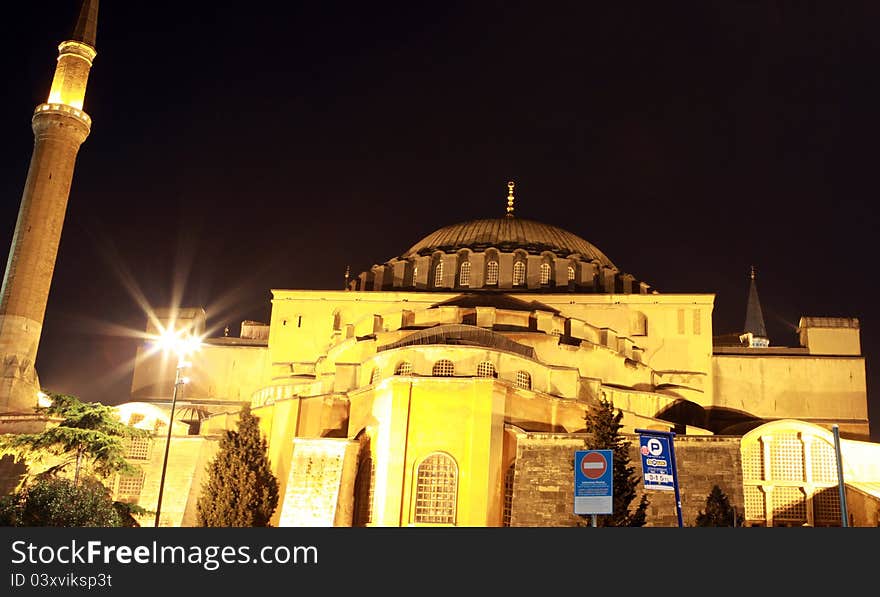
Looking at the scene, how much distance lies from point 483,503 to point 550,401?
14.2 ft

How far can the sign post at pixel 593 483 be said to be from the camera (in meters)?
19.5

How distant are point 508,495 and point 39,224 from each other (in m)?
18.9

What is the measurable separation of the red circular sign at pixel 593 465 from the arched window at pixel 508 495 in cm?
677

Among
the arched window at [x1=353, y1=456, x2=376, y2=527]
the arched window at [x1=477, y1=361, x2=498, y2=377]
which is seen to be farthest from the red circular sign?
the arched window at [x1=477, y1=361, x2=498, y2=377]

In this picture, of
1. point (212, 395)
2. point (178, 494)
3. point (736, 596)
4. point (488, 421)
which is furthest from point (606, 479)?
point (212, 395)

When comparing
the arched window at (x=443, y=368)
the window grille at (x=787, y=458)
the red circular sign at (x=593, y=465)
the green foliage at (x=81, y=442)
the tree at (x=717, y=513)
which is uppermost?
the arched window at (x=443, y=368)

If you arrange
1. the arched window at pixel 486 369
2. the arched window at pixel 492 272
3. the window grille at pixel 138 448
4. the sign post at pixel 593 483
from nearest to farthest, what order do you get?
the sign post at pixel 593 483 → the arched window at pixel 486 369 → the window grille at pixel 138 448 → the arched window at pixel 492 272

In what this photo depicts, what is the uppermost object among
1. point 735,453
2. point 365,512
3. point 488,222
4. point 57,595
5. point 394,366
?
point 488,222

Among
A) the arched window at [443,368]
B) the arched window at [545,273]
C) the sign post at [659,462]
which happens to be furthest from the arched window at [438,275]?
the sign post at [659,462]

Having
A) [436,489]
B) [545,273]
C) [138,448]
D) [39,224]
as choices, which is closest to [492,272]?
[545,273]

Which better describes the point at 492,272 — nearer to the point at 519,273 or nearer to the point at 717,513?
the point at 519,273

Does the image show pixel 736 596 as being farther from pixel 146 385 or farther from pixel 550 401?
pixel 146 385

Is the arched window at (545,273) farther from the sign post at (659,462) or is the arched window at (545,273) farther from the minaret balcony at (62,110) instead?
the sign post at (659,462)

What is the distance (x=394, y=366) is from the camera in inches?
1168
